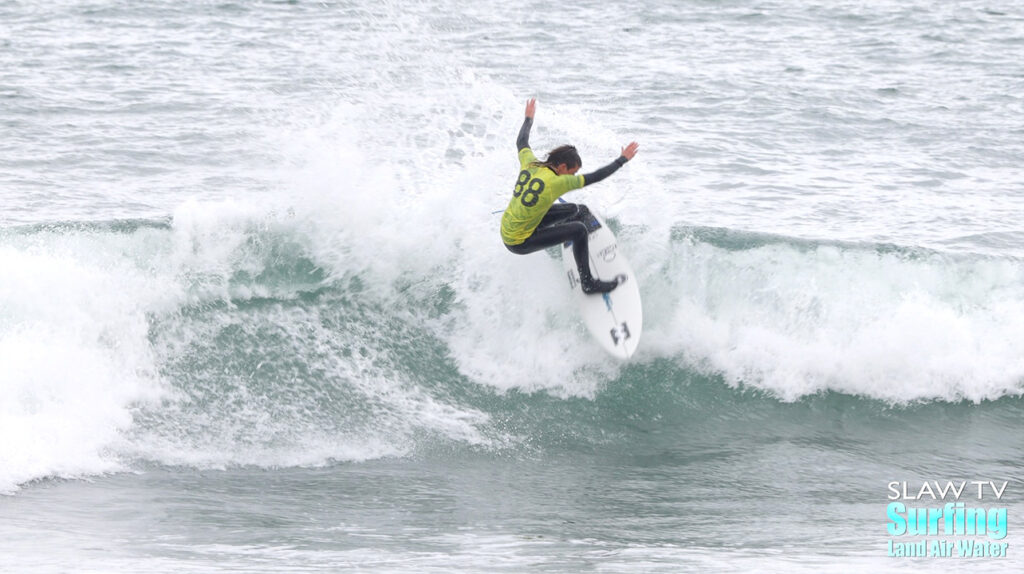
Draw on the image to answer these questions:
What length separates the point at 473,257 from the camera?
1108 centimetres

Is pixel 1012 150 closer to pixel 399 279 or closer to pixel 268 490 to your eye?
pixel 399 279

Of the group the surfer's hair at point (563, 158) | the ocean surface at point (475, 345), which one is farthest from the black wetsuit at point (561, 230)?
the ocean surface at point (475, 345)

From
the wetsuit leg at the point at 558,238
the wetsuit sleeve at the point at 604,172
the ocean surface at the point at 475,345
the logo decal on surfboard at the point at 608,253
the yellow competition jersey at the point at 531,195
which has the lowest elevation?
the ocean surface at the point at 475,345

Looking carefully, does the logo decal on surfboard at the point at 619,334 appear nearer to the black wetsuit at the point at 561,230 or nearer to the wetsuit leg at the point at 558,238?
the black wetsuit at the point at 561,230

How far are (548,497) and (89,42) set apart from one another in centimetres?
1516

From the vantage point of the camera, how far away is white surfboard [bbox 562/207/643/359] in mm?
10328

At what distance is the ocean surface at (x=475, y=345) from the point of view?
26.2 feet

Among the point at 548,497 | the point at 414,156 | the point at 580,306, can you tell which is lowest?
the point at 548,497

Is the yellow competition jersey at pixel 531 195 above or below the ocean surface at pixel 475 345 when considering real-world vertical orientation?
above

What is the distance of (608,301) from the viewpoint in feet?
34.1

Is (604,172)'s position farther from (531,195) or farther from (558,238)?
(558,238)

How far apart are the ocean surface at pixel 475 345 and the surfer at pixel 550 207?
0.79 meters

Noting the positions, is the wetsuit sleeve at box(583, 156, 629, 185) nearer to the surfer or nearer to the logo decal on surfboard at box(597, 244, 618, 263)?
the surfer

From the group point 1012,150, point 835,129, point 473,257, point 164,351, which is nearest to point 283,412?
point 164,351
